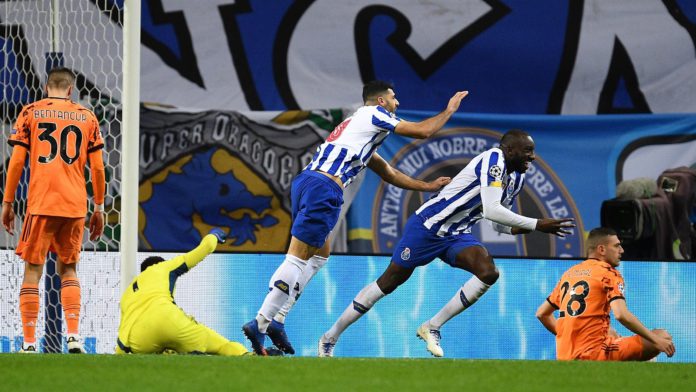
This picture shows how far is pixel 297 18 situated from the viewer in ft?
47.1

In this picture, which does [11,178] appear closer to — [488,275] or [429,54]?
[488,275]

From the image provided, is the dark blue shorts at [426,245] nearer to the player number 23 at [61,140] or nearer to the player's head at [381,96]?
the player's head at [381,96]

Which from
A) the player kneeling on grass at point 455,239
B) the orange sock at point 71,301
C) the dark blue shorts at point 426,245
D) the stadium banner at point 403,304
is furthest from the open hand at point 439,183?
the orange sock at point 71,301

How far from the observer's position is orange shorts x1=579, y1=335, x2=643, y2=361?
29.0ft

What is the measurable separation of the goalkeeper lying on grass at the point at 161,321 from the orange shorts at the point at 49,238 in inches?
18.8

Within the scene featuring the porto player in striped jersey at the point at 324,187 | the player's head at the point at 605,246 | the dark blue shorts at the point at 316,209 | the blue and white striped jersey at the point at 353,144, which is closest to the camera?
the porto player in striped jersey at the point at 324,187

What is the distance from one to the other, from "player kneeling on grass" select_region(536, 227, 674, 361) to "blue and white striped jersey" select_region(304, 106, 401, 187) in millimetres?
1602

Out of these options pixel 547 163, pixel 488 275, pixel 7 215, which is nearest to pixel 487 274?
pixel 488 275

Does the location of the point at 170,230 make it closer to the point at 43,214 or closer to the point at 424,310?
the point at 424,310

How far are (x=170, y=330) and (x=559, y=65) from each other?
Answer: 22.1ft

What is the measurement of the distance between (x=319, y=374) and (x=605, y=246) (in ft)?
8.94

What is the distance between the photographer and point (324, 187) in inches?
334

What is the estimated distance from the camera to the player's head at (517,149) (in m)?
9.23

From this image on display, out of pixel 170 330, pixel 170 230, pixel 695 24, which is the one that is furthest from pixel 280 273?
pixel 695 24
